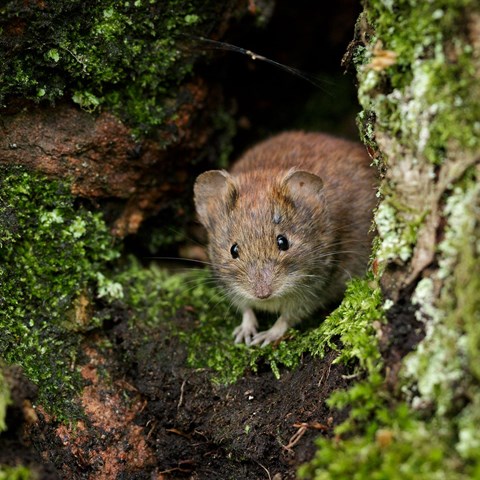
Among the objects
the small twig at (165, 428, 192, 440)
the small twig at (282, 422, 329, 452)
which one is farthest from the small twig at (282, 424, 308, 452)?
the small twig at (165, 428, 192, 440)

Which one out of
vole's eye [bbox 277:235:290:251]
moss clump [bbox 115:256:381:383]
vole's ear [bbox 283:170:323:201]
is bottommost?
moss clump [bbox 115:256:381:383]

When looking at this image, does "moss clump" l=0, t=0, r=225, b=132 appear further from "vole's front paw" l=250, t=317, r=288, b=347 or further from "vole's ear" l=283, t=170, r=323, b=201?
"vole's front paw" l=250, t=317, r=288, b=347

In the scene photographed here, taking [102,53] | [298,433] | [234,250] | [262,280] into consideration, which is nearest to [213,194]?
[234,250]

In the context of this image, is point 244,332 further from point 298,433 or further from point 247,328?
point 298,433

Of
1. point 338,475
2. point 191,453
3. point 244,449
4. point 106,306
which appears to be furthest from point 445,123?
point 106,306

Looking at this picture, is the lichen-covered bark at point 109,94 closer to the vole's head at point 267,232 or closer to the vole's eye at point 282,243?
the vole's head at point 267,232

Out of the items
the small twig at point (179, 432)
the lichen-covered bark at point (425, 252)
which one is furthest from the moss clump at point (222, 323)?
the small twig at point (179, 432)
